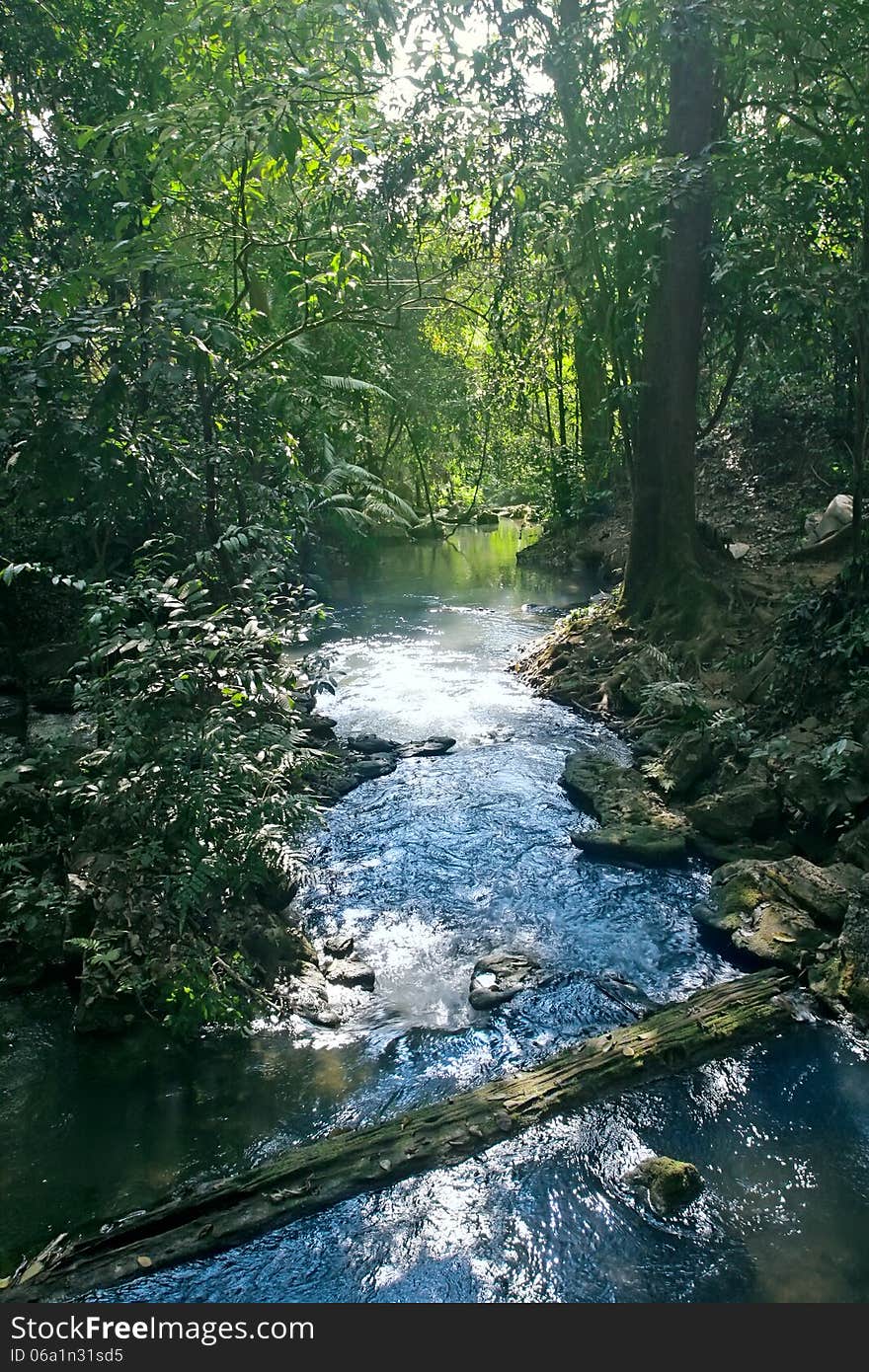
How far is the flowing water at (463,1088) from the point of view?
3.64m

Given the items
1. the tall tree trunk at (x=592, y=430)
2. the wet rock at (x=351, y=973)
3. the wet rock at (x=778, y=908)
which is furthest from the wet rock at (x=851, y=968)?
the tall tree trunk at (x=592, y=430)

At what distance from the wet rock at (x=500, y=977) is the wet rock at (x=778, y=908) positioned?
137cm

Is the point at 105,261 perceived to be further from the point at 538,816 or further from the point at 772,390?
the point at 772,390

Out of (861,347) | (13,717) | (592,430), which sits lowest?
(13,717)

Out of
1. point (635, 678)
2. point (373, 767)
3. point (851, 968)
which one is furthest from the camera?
point (635, 678)

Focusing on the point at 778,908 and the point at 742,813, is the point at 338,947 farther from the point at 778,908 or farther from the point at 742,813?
the point at 742,813

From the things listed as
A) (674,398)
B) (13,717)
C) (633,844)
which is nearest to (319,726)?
(13,717)

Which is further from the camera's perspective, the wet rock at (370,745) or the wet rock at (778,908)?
the wet rock at (370,745)

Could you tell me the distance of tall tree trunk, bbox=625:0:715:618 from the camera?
10867 millimetres

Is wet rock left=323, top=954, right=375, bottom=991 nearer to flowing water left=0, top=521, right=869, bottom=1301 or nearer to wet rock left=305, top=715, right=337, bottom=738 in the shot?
flowing water left=0, top=521, right=869, bottom=1301

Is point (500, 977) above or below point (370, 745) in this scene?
below

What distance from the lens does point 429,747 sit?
33.2ft

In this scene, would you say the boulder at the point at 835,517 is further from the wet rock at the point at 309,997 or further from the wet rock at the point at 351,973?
the wet rock at the point at 309,997

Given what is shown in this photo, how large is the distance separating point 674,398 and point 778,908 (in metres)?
7.75
